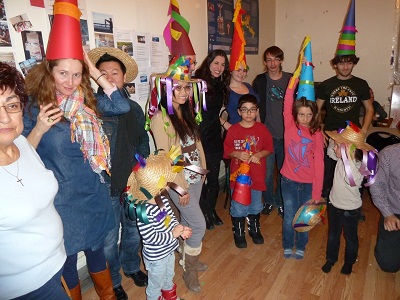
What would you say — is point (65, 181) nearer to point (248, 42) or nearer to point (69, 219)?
point (69, 219)

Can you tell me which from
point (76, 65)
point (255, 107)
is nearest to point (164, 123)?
point (76, 65)

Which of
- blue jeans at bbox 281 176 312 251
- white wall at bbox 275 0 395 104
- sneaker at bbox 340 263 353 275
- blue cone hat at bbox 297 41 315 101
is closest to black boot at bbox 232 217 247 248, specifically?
blue jeans at bbox 281 176 312 251

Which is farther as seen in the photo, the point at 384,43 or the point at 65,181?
the point at 384,43

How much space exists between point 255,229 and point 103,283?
1.47 meters

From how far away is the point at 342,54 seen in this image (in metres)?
3.05

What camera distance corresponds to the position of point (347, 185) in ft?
6.84

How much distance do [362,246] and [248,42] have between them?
310 cm

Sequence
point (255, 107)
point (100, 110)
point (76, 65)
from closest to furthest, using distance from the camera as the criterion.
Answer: point (76, 65)
point (100, 110)
point (255, 107)

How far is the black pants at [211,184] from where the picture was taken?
2.84m

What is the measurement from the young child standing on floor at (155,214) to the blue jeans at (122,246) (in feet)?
1.02

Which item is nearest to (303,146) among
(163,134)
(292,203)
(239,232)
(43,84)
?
(292,203)

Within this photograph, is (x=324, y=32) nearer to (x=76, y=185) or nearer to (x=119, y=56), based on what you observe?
(x=119, y=56)

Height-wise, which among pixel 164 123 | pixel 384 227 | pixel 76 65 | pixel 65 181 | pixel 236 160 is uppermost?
pixel 76 65

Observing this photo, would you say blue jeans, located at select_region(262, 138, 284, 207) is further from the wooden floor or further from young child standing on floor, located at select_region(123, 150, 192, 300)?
young child standing on floor, located at select_region(123, 150, 192, 300)
